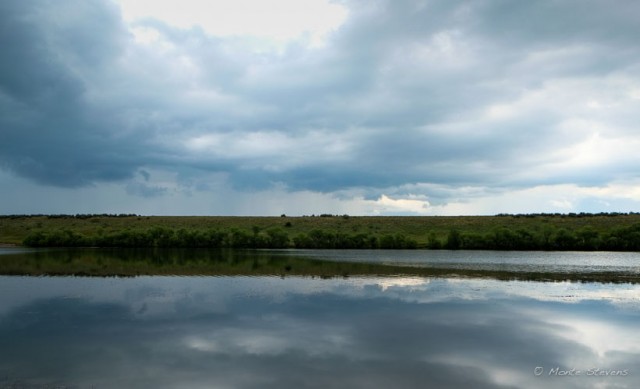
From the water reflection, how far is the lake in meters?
0.08

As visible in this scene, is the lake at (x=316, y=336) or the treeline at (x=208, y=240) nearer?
the lake at (x=316, y=336)

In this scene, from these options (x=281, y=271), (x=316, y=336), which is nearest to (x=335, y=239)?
(x=281, y=271)

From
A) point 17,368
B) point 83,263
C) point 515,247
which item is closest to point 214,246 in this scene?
point 83,263

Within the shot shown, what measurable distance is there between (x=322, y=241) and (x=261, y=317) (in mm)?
94458

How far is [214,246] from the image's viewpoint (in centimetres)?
12219

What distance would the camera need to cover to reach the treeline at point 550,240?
111 meters

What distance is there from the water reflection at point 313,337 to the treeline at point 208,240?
258 ft

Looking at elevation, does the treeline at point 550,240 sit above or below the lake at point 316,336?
above

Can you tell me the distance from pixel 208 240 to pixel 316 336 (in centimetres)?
10260

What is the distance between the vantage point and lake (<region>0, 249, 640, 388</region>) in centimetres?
1812

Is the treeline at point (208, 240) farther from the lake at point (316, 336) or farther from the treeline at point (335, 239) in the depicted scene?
the lake at point (316, 336)

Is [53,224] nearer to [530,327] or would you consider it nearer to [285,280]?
[285,280]

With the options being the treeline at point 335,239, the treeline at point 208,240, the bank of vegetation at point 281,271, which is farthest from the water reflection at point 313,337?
the treeline at point 208,240

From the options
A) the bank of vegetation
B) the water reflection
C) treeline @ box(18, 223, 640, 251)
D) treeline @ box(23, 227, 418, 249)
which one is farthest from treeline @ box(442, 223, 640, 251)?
the water reflection
